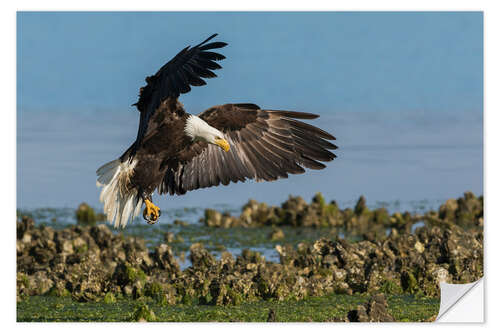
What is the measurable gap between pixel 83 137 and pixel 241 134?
2215 millimetres

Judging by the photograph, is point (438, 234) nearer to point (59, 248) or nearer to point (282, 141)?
point (282, 141)

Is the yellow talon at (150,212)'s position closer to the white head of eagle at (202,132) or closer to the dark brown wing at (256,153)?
Answer: the dark brown wing at (256,153)

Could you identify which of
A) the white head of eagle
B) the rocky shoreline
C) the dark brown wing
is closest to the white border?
the rocky shoreline

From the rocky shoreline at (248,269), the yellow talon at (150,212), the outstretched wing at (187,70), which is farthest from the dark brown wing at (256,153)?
the outstretched wing at (187,70)

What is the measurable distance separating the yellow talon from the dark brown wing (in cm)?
38

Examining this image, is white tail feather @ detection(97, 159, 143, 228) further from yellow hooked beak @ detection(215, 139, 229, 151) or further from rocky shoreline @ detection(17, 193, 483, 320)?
rocky shoreline @ detection(17, 193, 483, 320)

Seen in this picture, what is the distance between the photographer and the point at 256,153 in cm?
725

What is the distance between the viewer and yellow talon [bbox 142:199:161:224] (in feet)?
22.2

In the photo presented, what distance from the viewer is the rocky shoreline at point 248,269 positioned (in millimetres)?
7668

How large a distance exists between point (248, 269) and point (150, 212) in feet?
5.18

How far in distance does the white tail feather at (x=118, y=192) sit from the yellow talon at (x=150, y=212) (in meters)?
0.07

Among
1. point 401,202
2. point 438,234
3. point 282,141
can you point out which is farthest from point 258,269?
point 401,202
